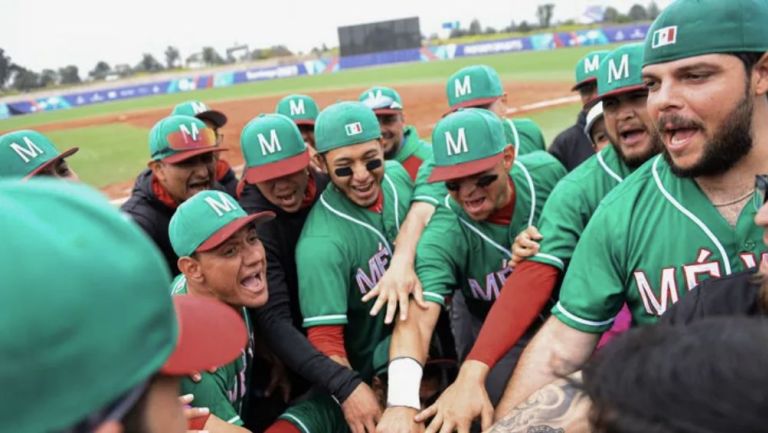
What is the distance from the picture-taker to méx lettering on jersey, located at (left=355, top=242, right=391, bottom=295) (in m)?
3.60

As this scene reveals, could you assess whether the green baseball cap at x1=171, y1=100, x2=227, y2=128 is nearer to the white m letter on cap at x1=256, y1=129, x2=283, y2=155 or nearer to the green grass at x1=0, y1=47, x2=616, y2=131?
the white m letter on cap at x1=256, y1=129, x2=283, y2=155

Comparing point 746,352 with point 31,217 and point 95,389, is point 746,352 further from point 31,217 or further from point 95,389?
point 31,217

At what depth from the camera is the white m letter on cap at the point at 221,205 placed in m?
3.15

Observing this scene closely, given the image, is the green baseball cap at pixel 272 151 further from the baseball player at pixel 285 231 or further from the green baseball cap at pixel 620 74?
the green baseball cap at pixel 620 74

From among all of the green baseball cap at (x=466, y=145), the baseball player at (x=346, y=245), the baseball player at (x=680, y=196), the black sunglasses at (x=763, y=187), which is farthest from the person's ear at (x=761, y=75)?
the baseball player at (x=346, y=245)

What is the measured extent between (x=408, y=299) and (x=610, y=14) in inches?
1700

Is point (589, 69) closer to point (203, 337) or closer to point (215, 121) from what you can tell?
point (215, 121)

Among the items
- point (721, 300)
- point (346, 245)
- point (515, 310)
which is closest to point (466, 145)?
point (346, 245)

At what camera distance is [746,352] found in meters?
1.01

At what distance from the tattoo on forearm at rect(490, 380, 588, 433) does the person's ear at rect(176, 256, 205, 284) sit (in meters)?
1.63

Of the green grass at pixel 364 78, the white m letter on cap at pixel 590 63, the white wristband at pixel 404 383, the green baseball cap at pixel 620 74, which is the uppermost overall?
the green baseball cap at pixel 620 74

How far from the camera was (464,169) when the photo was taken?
3418mm

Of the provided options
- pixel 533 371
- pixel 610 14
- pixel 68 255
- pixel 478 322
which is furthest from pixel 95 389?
pixel 610 14

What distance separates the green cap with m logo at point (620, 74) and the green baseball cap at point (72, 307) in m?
2.93
